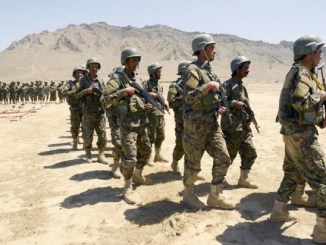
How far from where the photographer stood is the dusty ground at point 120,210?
4.89 metres

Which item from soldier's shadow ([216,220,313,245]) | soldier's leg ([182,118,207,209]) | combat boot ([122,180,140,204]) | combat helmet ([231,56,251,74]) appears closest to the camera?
soldier's shadow ([216,220,313,245])

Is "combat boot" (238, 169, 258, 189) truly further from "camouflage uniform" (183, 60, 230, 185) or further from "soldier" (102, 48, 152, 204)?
"soldier" (102, 48, 152, 204)

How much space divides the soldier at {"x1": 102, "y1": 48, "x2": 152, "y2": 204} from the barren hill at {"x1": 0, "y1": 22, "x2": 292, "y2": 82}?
10315 cm

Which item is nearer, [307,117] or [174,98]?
[307,117]

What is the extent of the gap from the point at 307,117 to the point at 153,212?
2695 mm

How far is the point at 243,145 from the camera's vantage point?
6.62 meters

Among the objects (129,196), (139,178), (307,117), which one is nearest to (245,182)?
(139,178)

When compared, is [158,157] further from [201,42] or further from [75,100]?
[201,42]

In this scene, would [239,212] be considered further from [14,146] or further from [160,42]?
[160,42]

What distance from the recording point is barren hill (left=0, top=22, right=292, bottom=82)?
396 ft

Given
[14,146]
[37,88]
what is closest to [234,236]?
[14,146]

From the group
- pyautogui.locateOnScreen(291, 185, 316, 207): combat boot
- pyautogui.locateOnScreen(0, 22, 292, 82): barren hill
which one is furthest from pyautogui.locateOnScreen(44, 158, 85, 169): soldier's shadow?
pyautogui.locateOnScreen(0, 22, 292, 82): barren hill

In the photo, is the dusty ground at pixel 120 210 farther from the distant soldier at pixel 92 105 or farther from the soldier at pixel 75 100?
the soldier at pixel 75 100

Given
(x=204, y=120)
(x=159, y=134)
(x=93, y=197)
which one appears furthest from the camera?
(x=159, y=134)
